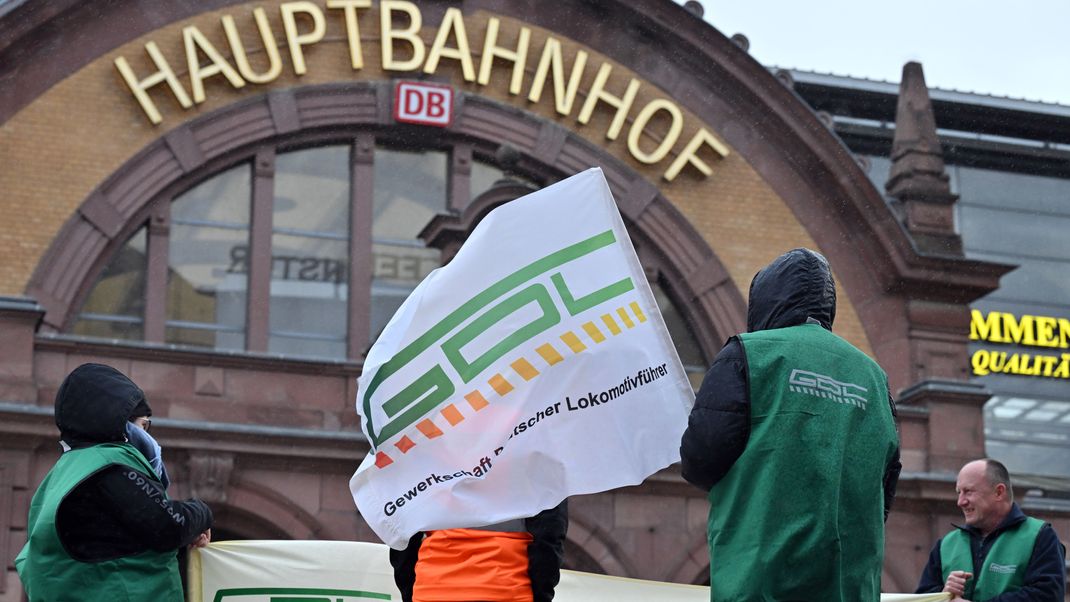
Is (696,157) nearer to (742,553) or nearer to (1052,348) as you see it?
(1052,348)

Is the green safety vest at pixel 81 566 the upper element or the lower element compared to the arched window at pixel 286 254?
lower

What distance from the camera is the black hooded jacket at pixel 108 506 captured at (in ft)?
23.1

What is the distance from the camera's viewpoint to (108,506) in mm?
7062

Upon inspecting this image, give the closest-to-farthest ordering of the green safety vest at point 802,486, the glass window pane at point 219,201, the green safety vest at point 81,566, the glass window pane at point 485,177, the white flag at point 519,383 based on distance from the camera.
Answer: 1. the green safety vest at point 802,486
2. the green safety vest at point 81,566
3. the white flag at point 519,383
4. the glass window pane at point 219,201
5. the glass window pane at point 485,177

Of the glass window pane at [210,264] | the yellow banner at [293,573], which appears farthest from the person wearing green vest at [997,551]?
the glass window pane at [210,264]

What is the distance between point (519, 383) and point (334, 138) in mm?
13679

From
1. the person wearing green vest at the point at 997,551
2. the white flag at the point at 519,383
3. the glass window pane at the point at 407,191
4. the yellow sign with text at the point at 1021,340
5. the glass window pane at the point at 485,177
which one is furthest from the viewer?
the yellow sign with text at the point at 1021,340

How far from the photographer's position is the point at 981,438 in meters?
21.4

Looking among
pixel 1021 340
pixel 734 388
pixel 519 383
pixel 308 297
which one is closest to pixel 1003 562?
pixel 519 383

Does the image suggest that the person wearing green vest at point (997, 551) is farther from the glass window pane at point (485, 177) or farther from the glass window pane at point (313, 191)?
the glass window pane at point (485, 177)

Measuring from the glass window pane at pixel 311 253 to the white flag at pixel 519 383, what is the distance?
12506 mm

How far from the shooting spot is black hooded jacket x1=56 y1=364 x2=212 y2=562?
277 inches

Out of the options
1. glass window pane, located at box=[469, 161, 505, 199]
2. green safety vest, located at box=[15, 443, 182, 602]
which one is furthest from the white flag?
glass window pane, located at box=[469, 161, 505, 199]

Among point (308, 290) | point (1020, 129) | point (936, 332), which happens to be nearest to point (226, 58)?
point (308, 290)
